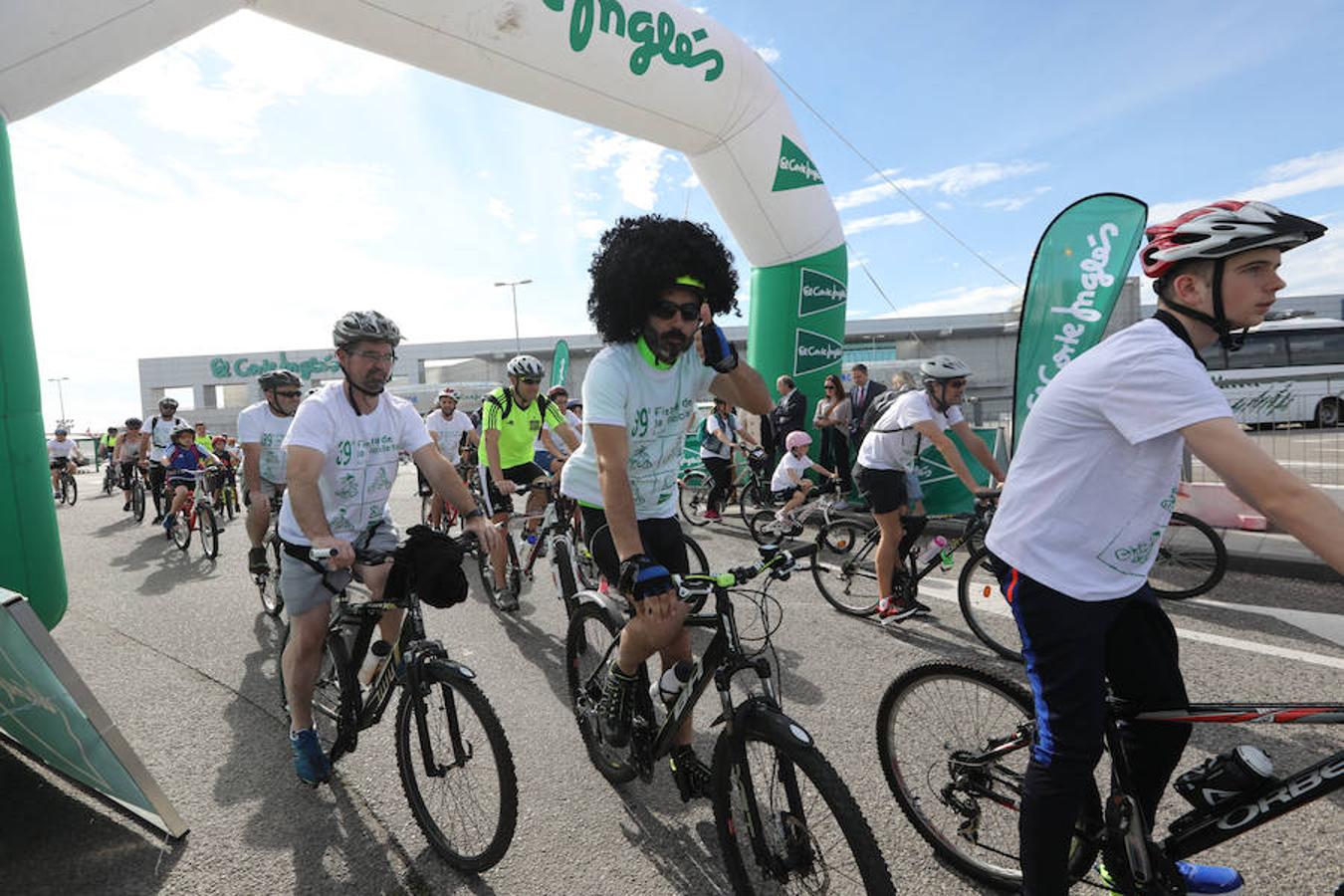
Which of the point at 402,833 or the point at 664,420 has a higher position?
the point at 664,420

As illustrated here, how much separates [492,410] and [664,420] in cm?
383

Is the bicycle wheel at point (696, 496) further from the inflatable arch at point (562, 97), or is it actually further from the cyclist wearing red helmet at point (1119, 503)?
the cyclist wearing red helmet at point (1119, 503)

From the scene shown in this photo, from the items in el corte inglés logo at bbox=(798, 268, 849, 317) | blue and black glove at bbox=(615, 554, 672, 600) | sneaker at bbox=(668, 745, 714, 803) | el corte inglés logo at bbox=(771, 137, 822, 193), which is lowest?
sneaker at bbox=(668, 745, 714, 803)

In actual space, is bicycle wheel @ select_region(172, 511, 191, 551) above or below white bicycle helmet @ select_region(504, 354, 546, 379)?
below

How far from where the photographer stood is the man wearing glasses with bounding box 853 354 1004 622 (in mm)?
4926

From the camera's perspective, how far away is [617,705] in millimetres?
2834

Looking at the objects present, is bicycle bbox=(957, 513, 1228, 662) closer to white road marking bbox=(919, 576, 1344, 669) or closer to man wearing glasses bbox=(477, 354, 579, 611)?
white road marking bbox=(919, 576, 1344, 669)

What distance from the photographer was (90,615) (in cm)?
637

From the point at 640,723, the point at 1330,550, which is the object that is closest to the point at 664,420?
the point at 640,723

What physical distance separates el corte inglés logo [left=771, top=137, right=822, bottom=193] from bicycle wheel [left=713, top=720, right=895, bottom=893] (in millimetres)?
9221

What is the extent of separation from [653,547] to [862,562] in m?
3.11

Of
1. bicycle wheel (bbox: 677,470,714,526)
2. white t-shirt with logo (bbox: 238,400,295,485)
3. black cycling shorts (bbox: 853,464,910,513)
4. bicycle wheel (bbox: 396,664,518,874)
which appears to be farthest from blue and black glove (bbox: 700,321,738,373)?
bicycle wheel (bbox: 677,470,714,526)

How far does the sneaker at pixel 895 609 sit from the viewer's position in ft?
16.6

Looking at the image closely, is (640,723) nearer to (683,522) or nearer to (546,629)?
(546,629)
